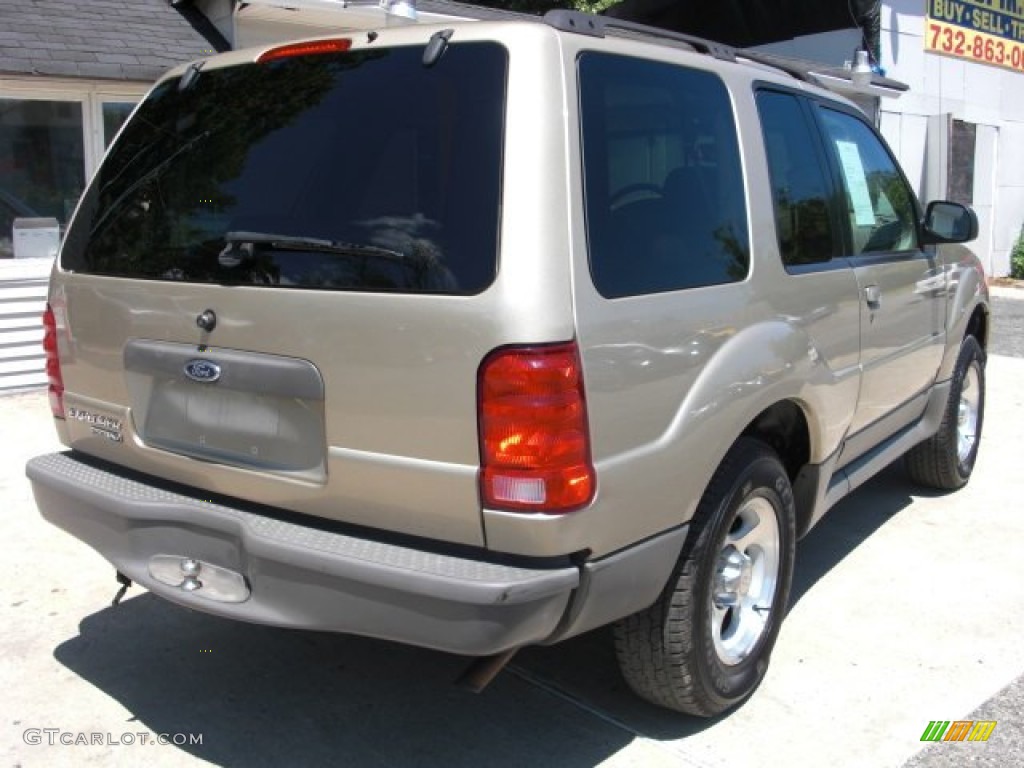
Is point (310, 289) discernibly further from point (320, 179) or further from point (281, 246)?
point (320, 179)

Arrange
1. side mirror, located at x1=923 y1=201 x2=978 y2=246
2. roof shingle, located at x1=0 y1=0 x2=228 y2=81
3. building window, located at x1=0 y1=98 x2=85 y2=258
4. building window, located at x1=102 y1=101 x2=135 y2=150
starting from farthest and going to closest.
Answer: building window, located at x1=102 y1=101 x2=135 y2=150 → building window, located at x1=0 y1=98 x2=85 y2=258 → roof shingle, located at x1=0 y1=0 x2=228 y2=81 → side mirror, located at x1=923 y1=201 x2=978 y2=246

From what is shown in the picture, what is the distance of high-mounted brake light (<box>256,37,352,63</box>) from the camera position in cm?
288

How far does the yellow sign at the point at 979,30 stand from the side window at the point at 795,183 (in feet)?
37.7

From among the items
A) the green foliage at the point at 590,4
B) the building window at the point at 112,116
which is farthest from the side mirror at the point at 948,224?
the green foliage at the point at 590,4

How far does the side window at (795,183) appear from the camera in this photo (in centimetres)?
345

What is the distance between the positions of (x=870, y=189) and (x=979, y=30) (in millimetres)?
12424

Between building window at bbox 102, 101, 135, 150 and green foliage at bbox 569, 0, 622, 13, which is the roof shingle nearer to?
building window at bbox 102, 101, 135, 150

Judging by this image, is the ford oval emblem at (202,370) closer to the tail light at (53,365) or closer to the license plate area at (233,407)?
the license plate area at (233,407)

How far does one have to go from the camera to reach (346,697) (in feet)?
11.1

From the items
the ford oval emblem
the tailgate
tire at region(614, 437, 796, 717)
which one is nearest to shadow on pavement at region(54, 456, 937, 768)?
tire at region(614, 437, 796, 717)

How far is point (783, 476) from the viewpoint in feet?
10.9

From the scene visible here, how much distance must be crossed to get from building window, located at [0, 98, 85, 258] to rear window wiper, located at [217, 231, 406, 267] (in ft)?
18.9

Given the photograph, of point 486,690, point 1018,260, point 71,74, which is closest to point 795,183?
point 486,690

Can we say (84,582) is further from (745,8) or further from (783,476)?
(745,8)
